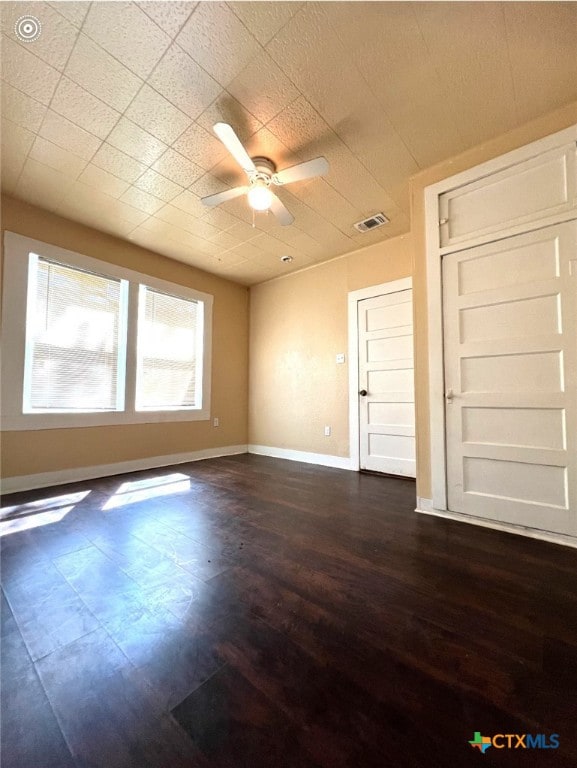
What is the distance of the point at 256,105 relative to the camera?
6.18ft

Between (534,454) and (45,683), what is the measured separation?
2636 millimetres

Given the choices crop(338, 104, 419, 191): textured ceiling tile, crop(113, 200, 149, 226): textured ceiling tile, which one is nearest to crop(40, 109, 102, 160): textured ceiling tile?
crop(113, 200, 149, 226): textured ceiling tile

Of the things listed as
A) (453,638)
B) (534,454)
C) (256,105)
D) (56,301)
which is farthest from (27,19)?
(534,454)

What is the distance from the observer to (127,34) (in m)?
1.52

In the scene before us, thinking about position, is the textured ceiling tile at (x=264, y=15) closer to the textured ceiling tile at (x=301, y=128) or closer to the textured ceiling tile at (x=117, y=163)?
the textured ceiling tile at (x=301, y=128)

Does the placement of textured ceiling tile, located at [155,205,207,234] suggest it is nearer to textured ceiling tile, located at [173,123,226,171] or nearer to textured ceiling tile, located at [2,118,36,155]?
textured ceiling tile, located at [173,123,226,171]

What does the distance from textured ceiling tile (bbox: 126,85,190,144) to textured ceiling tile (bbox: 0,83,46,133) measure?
58cm

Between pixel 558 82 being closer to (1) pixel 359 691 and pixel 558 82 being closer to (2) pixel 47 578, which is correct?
(1) pixel 359 691

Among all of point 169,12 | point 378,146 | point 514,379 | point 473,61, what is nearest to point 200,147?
point 169,12

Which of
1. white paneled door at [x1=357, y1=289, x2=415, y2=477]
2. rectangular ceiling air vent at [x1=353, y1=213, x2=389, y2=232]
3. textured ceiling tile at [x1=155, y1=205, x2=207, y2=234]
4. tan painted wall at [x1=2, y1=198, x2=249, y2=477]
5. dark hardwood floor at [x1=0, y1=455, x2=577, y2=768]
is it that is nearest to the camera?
dark hardwood floor at [x1=0, y1=455, x2=577, y2=768]

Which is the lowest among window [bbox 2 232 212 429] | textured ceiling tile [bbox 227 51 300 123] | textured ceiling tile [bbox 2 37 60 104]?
window [bbox 2 232 212 429]

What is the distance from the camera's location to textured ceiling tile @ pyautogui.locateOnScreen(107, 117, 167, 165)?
81.0 inches

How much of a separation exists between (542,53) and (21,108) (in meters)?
3.17

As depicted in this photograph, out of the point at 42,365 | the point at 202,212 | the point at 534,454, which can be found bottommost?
the point at 534,454
